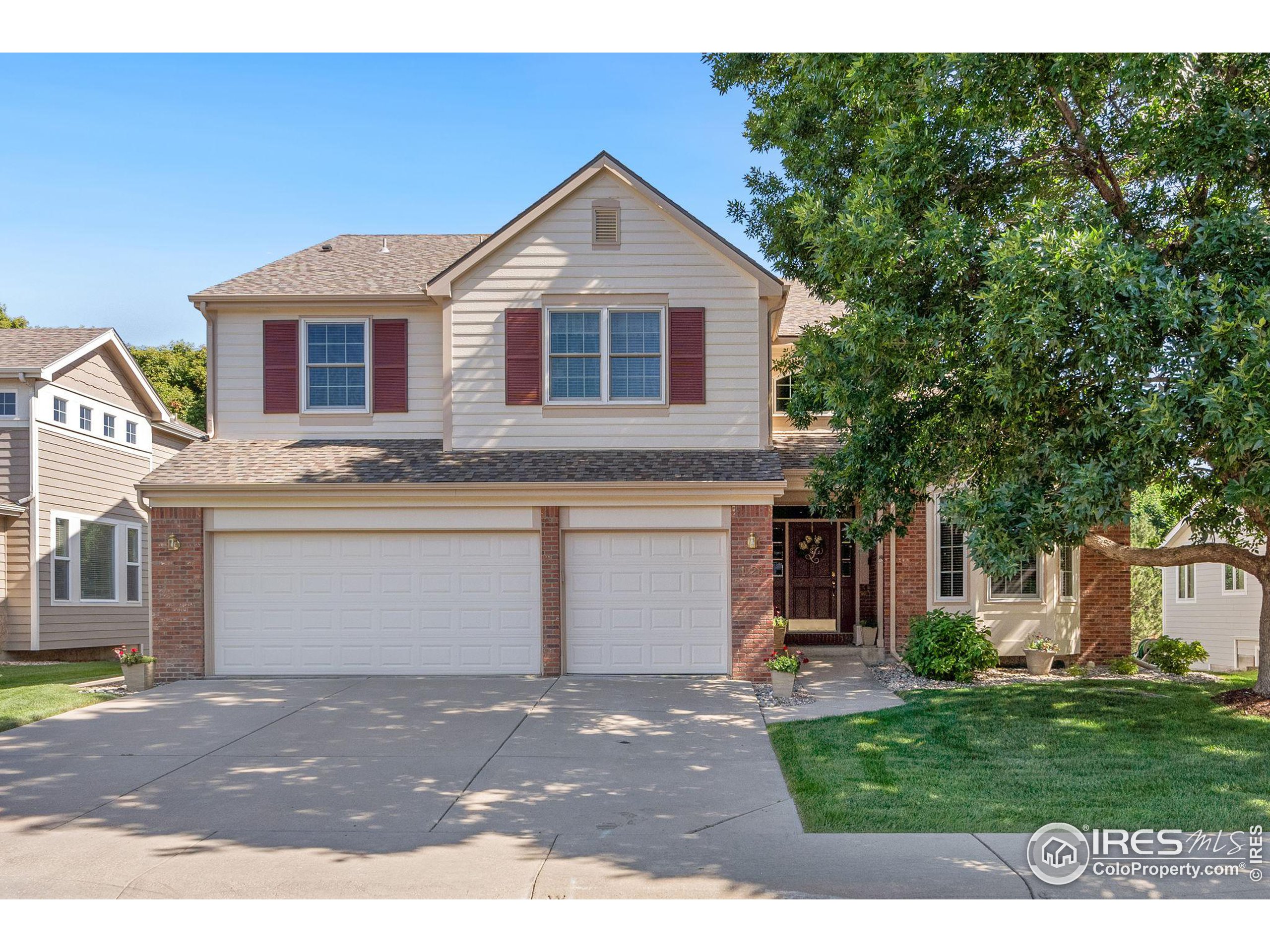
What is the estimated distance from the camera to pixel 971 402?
1065 centimetres

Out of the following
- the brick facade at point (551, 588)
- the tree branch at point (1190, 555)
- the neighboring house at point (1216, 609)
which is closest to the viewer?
the tree branch at point (1190, 555)

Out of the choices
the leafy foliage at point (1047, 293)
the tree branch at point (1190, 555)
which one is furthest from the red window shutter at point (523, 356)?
the tree branch at point (1190, 555)

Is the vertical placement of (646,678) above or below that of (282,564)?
below

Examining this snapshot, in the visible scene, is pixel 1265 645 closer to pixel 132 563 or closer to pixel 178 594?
pixel 178 594

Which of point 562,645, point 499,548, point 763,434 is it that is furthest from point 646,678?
point 763,434

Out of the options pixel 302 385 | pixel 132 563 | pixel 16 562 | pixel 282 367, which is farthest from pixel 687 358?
pixel 132 563

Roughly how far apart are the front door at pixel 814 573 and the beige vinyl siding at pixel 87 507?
40.4 feet

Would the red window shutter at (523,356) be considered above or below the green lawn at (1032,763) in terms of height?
above

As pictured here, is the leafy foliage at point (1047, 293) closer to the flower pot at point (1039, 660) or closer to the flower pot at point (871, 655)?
the flower pot at point (1039, 660)

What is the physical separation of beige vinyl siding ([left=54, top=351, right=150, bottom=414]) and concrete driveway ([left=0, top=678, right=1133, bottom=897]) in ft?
34.4

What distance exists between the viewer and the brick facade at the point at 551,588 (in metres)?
14.3

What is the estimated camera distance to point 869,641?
1722 centimetres

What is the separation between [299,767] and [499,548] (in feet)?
18.7

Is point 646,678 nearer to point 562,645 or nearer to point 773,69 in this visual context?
point 562,645
